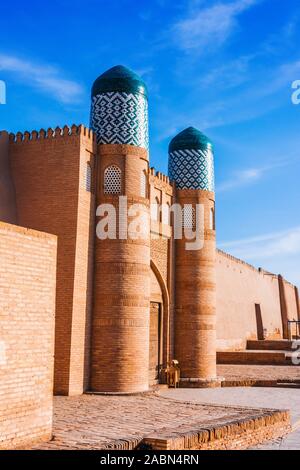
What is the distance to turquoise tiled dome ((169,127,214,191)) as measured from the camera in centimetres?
1650

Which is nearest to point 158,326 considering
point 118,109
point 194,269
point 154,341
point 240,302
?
point 154,341

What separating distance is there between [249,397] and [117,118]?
694cm

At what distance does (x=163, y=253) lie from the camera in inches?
615

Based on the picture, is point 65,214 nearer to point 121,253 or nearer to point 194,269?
point 121,253

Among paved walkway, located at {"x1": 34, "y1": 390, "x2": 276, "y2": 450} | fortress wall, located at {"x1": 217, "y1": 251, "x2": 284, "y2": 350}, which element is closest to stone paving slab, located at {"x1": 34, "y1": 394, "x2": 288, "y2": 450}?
paved walkway, located at {"x1": 34, "y1": 390, "x2": 276, "y2": 450}

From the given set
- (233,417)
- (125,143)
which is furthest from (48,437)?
(125,143)

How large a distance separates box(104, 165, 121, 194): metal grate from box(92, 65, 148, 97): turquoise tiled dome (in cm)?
184

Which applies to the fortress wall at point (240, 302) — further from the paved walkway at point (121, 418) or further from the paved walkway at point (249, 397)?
the paved walkway at point (121, 418)

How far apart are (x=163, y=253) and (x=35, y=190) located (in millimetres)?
4394

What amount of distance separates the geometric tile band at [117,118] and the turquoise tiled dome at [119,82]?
11cm

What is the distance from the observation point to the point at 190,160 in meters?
16.5

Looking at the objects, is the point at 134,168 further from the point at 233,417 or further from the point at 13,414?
the point at 13,414

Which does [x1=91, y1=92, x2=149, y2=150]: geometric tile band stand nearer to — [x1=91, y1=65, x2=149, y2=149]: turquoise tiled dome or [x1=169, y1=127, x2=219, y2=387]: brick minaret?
[x1=91, y1=65, x2=149, y2=149]: turquoise tiled dome

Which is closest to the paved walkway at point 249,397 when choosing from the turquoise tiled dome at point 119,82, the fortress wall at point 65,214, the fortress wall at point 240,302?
the fortress wall at point 65,214
